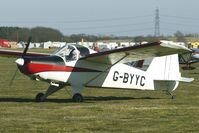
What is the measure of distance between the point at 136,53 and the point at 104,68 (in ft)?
4.34

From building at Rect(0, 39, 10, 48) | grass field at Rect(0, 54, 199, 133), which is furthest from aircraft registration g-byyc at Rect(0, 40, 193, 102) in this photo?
building at Rect(0, 39, 10, 48)

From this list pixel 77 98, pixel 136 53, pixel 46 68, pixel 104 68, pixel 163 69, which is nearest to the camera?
pixel 46 68

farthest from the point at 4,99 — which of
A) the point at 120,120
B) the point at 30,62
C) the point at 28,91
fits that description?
the point at 120,120

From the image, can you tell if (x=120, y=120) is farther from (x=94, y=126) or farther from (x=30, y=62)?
(x=30, y=62)

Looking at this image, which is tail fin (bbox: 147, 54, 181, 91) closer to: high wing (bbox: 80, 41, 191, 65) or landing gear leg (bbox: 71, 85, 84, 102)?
high wing (bbox: 80, 41, 191, 65)

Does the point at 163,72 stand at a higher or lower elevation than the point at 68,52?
lower

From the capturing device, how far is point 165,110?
12.7 meters

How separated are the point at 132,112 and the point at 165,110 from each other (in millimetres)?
937

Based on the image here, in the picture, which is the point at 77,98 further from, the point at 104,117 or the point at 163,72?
the point at 104,117

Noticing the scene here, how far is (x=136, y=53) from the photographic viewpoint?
1485 centimetres

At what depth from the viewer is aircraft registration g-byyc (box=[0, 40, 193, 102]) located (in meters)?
14.5

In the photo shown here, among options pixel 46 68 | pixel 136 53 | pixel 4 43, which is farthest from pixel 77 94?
pixel 4 43

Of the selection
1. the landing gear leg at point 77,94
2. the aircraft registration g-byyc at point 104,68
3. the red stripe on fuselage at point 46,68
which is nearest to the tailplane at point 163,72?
the aircraft registration g-byyc at point 104,68

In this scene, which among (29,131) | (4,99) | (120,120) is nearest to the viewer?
(29,131)
